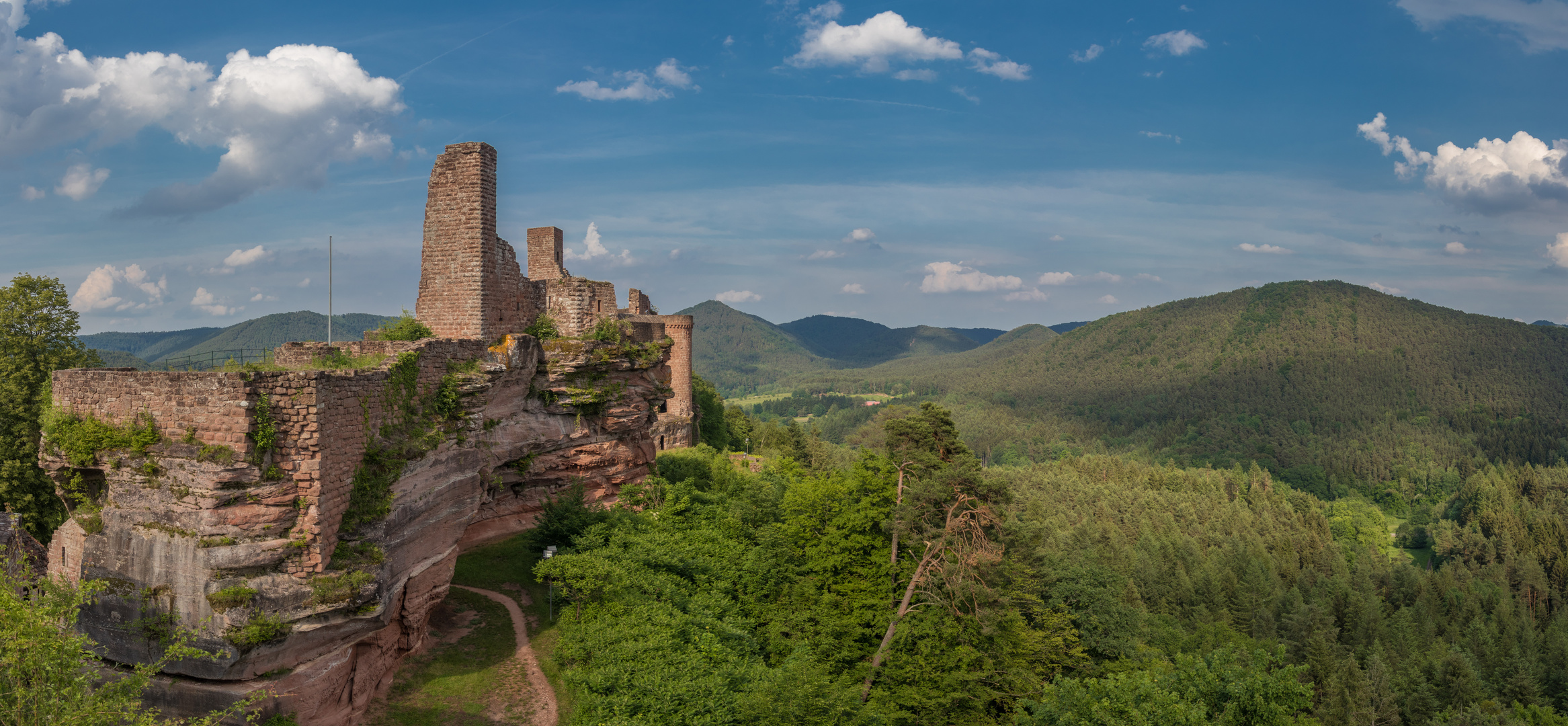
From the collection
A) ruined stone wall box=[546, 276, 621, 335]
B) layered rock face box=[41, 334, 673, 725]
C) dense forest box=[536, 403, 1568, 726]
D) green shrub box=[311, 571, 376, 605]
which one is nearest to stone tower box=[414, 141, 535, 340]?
ruined stone wall box=[546, 276, 621, 335]

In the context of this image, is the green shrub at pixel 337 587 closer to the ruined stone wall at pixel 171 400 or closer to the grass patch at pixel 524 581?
the ruined stone wall at pixel 171 400

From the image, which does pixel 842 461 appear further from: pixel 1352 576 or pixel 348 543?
pixel 348 543

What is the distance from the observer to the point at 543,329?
2789 centimetres

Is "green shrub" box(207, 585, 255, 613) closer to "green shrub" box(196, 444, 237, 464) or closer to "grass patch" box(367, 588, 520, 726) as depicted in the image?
"green shrub" box(196, 444, 237, 464)

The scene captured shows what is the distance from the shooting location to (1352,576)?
244ft

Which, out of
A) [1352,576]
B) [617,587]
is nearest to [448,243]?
[617,587]

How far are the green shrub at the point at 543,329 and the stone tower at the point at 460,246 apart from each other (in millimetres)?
2634

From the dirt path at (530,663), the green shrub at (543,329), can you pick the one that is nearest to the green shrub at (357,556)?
the dirt path at (530,663)

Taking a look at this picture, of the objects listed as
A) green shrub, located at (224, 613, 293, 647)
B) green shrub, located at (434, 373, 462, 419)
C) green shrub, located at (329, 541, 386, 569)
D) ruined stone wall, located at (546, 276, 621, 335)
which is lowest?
green shrub, located at (224, 613, 293, 647)

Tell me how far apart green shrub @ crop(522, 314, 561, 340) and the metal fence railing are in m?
10.3

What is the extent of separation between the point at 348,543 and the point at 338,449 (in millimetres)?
2261

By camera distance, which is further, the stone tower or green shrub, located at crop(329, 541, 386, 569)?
the stone tower

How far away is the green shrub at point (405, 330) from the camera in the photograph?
23.5 metres

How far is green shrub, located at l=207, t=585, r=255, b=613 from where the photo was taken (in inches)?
573
